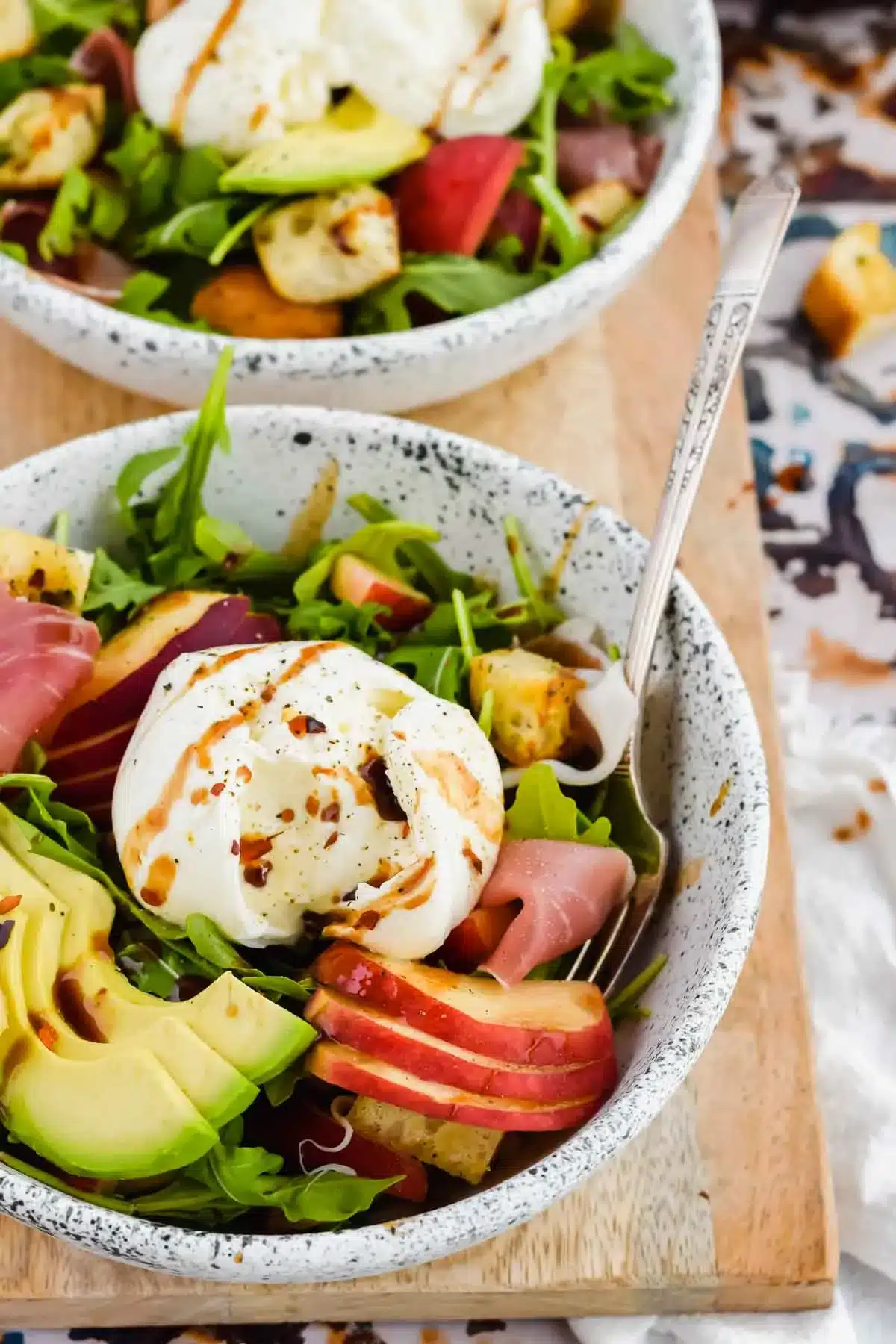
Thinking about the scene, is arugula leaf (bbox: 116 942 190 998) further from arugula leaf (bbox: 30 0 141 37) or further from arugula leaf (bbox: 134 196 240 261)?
arugula leaf (bbox: 30 0 141 37)

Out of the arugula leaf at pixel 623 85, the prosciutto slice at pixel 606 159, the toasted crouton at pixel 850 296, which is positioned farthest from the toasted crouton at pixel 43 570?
the toasted crouton at pixel 850 296

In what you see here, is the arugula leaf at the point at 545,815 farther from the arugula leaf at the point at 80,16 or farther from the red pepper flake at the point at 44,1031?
Answer: the arugula leaf at the point at 80,16

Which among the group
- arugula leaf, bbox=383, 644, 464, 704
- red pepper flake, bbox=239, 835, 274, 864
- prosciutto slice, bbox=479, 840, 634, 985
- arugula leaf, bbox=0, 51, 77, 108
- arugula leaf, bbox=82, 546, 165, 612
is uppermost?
arugula leaf, bbox=0, 51, 77, 108

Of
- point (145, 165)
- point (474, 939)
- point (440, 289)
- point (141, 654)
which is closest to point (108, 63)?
point (145, 165)

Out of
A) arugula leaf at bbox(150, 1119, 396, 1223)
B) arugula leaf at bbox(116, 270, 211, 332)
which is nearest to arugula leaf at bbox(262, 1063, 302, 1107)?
arugula leaf at bbox(150, 1119, 396, 1223)

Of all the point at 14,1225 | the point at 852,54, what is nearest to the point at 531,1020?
the point at 14,1225

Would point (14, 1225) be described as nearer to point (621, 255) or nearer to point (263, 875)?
point (263, 875)

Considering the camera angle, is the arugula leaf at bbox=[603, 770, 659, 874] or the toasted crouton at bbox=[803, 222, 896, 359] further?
the toasted crouton at bbox=[803, 222, 896, 359]
